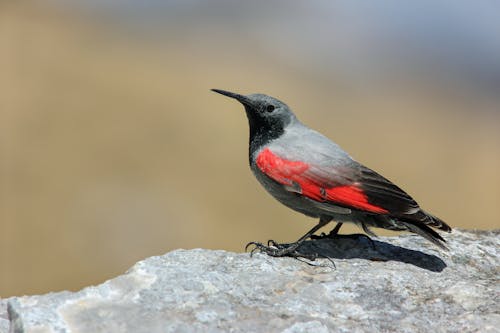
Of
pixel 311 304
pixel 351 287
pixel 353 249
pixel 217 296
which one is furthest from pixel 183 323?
Result: pixel 353 249

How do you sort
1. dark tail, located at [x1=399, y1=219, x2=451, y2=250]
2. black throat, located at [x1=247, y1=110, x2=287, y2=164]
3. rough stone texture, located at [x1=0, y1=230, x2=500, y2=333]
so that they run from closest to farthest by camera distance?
rough stone texture, located at [x1=0, y1=230, x2=500, y2=333] → dark tail, located at [x1=399, y1=219, x2=451, y2=250] → black throat, located at [x1=247, y1=110, x2=287, y2=164]

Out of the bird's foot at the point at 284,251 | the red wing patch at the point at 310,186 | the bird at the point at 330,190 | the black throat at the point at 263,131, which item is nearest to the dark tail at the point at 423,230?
the bird at the point at 330,190

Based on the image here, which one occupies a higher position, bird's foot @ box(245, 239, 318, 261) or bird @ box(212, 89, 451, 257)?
bird @ box(212, 89, 451, 257)

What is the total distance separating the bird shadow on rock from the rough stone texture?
23mm

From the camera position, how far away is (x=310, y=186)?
4539mm

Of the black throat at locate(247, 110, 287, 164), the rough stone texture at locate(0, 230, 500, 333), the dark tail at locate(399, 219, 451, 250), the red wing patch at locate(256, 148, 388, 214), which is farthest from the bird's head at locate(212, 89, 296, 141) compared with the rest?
the dark tail at locate(399, 219, 451, 250)

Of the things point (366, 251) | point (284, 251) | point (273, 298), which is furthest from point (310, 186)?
point (273, 298)

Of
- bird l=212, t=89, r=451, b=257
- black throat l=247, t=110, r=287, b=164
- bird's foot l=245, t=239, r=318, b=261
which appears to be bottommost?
bird's foot l=245, t=239, r=318, b=261

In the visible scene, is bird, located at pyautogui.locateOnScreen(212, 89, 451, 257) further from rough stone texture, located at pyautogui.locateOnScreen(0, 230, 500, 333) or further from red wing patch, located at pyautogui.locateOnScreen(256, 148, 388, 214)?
rough stone texture, located at pyautogui.locateOnScreen(0, 230, 500, 333)

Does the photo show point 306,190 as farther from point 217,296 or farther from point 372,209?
point 217,296

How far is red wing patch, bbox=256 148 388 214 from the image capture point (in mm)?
4450

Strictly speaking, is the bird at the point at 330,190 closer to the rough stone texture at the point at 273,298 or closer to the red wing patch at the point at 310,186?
the red wing patch at the point at 310,186

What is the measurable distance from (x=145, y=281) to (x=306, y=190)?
1.31 m

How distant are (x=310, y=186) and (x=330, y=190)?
0.45 ft
